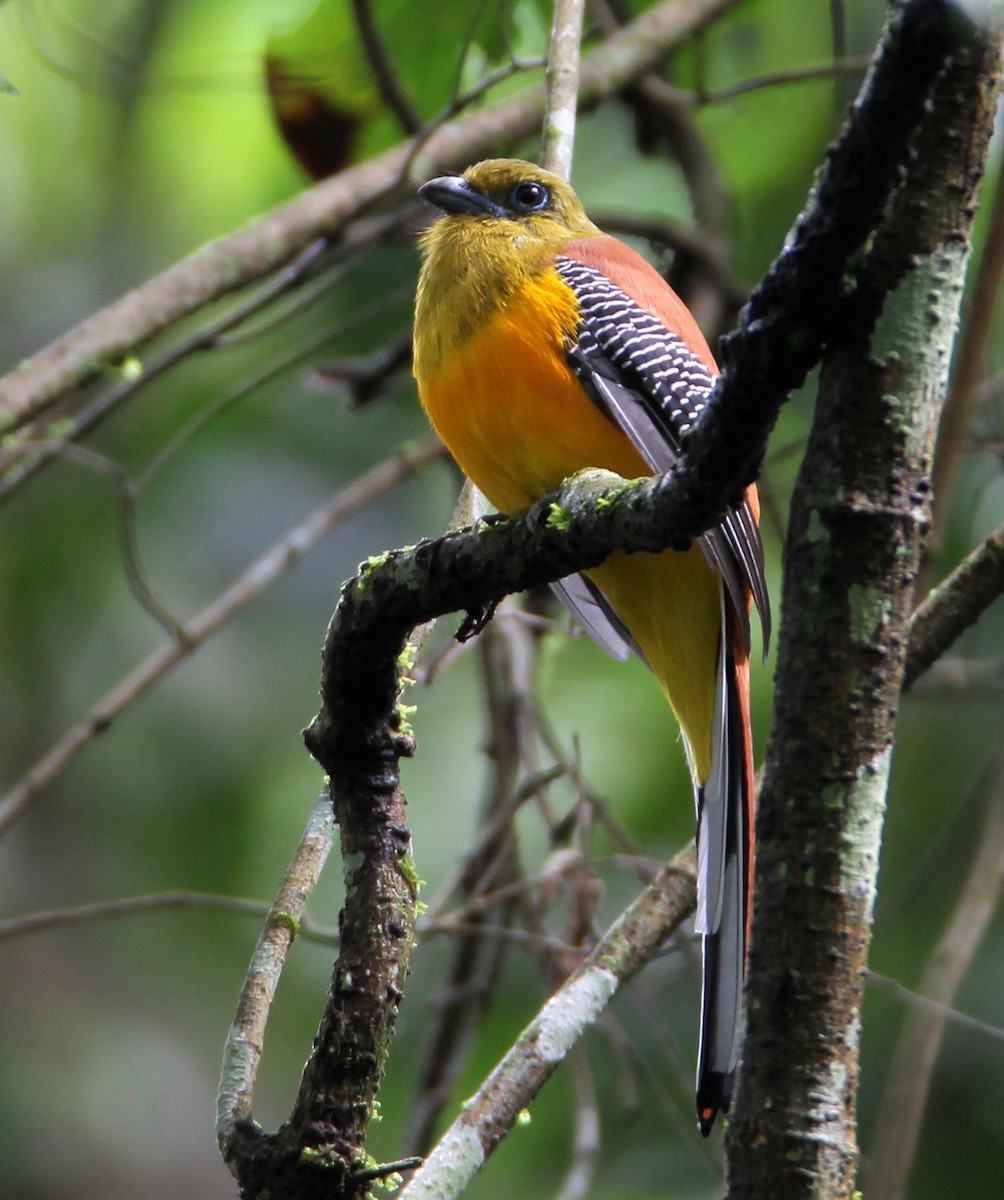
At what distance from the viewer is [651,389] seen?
291 centimetres

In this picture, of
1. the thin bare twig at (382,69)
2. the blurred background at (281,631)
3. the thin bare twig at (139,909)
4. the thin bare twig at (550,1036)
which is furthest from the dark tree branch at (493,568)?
the thin bare twig at (382,69)

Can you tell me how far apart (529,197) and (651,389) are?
3.03 ft

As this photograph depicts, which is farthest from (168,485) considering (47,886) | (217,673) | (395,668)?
(395,668)

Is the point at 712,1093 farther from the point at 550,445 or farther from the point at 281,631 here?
the point at 281,631

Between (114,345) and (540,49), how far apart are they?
2396mm

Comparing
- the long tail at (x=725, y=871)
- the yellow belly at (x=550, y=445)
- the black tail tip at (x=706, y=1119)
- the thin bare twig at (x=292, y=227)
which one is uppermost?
the thin bare twig at (x=292, y=227)

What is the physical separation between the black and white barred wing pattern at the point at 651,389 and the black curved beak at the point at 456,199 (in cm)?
58

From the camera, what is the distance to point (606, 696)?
5969 millimetres

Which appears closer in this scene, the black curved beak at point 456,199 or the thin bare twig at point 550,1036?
the thin bare twig at point 550,1036

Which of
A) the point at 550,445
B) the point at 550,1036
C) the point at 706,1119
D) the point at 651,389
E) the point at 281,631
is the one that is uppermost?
the point at 281,631

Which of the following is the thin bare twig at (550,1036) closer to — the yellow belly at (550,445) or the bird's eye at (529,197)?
the yellow belly at (550,445)

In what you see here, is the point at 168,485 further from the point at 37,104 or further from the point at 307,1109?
the point at 307,1109

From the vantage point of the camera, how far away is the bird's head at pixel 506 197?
3.54 m

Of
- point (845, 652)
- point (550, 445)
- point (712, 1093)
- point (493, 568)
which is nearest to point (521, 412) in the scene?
point (550, 445)
